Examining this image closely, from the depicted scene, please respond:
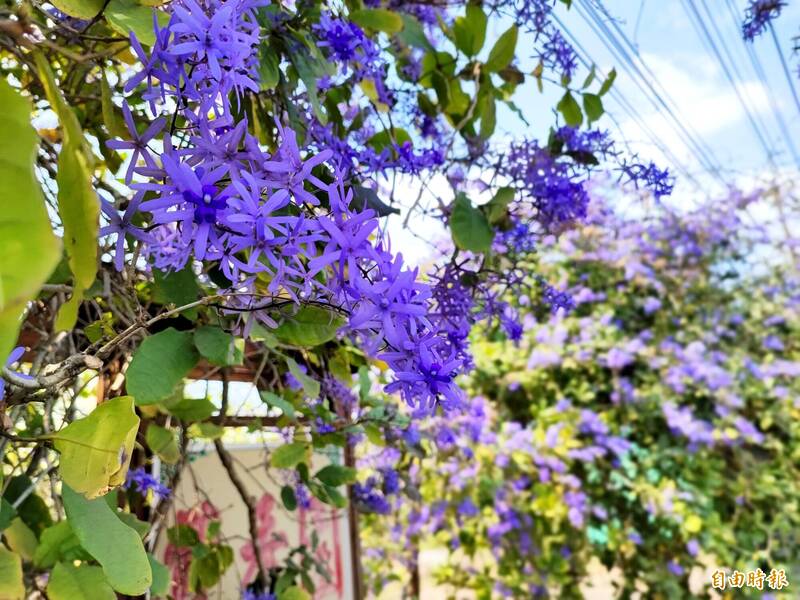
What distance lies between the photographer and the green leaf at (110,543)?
403 millimetres

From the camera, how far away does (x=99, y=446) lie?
392mm

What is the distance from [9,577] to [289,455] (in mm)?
668

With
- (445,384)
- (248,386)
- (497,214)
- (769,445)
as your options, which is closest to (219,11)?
(445,384)

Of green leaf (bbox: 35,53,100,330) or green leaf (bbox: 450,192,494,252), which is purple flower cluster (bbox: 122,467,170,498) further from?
green leaf (bbox: 35,53,100,330)

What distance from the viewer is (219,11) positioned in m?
0.42

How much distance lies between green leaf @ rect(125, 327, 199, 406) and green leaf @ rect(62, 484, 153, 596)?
0.11 meters

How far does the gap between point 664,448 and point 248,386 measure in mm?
2411

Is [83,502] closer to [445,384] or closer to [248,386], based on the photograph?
[445,384]

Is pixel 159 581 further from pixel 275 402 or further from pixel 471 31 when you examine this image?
pixel 471 31

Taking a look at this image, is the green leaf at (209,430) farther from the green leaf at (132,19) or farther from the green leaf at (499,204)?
the green leaf at (132,19)

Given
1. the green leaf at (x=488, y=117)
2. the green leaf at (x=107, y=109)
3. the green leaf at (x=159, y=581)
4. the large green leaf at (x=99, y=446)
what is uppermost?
the green leaf at (x=488, y=117)

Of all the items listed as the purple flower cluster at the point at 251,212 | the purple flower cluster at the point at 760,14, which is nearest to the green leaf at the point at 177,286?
the purple flower cluster at the point at 251,212

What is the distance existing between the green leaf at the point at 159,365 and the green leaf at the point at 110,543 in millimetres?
107

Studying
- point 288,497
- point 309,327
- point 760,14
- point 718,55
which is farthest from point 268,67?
point 718,55
